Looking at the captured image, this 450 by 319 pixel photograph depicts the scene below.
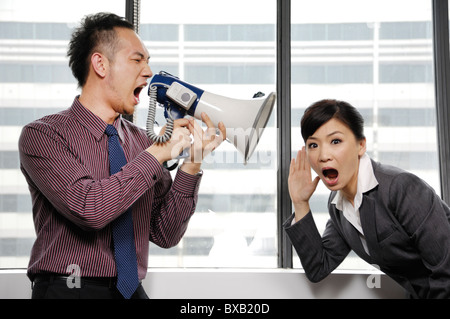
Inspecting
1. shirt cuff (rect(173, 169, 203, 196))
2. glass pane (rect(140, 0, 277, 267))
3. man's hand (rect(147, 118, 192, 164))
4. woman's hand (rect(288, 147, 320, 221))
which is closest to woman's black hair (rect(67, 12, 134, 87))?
man's hand (rect(147, 118, 192, 164))

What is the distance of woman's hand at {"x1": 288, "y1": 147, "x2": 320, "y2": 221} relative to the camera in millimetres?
1873

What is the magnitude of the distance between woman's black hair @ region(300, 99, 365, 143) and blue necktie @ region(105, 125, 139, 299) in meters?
0.75

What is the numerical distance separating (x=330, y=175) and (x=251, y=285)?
2.22 feet

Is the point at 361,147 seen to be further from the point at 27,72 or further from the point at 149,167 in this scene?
the point at 27,72

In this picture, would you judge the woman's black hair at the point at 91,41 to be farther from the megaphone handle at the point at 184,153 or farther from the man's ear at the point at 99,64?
the megaphone handle at the point at 184,153

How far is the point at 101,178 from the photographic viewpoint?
1.39m

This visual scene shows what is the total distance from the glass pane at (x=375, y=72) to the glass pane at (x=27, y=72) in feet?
3.43

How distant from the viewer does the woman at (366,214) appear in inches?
61.7

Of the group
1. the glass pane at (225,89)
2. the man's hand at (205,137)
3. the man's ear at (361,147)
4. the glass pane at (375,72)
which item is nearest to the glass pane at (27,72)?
the glass pane at (225,89)

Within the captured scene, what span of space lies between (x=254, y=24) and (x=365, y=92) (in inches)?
27.6

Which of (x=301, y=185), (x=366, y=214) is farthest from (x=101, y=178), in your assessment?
(x=366, y=214)

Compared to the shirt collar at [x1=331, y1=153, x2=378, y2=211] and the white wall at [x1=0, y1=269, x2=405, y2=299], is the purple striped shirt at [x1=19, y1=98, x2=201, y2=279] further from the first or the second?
the shirt collar at [x1=331, y1=153, x2=378, y2=211]
